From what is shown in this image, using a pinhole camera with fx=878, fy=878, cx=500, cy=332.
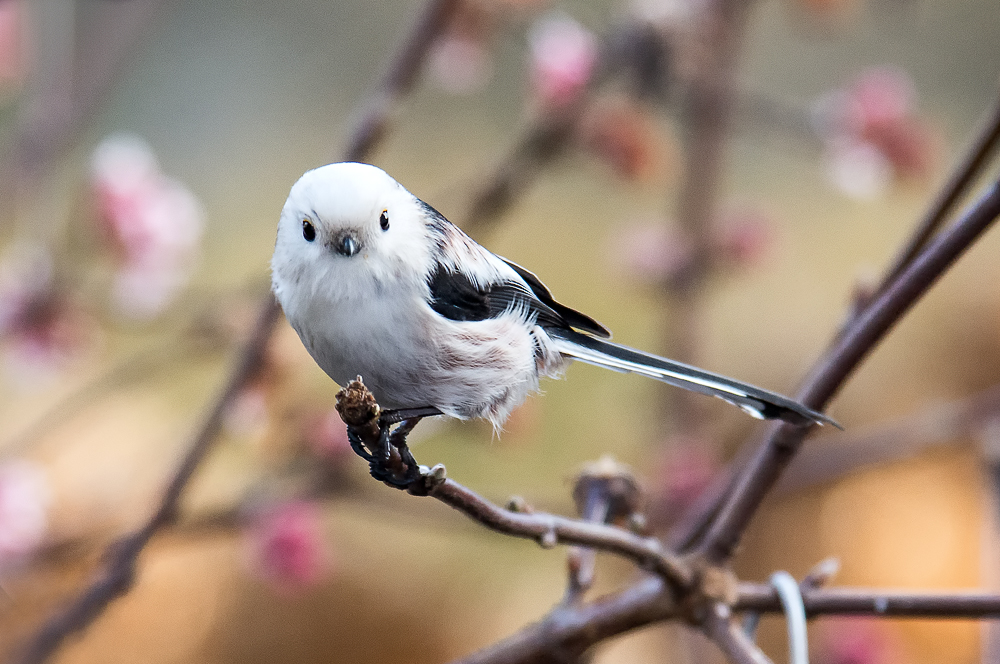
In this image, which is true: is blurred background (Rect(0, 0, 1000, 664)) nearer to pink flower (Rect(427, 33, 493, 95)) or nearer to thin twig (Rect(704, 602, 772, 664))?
pink flower (Rect(427, 33, 493, 95))

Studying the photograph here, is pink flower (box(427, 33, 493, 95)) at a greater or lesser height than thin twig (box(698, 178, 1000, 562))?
greater

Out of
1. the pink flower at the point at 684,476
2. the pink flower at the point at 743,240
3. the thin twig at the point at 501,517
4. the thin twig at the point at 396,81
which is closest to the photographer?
the thin twig at the point at 501,517

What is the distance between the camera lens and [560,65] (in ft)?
2.51

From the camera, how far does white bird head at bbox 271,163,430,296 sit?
322mm

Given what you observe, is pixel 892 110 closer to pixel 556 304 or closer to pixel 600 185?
pixel 556 304

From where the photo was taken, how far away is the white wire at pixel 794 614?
40 centimetres

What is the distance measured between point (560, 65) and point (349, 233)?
19.2 inches

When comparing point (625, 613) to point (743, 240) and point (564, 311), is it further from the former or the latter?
point (743, 240)

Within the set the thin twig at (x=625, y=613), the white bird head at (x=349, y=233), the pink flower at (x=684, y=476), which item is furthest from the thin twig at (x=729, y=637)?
the pink flower at (x=684, y=476)

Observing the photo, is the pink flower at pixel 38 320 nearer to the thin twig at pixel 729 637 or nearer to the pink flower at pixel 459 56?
the pink flower at pixel 459 56

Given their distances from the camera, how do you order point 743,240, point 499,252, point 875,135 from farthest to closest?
point 499,252 < point 743,240 < point 875,135

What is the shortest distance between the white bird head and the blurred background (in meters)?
0.16

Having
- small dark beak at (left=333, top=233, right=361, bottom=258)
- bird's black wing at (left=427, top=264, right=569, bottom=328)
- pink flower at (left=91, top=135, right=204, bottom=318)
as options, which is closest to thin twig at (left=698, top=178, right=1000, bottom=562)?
bird's black wing at (left=427, top=264, right=569, bottom=328)

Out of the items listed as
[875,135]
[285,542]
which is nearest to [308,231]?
[285,542]
